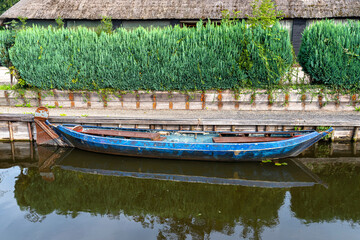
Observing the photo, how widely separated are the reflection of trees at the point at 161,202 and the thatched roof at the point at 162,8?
542 inches

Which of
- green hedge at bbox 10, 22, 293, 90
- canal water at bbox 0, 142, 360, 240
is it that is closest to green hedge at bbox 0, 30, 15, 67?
green hedge at bbox 10, 22, 293, 90

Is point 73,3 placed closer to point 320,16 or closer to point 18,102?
point 18,102

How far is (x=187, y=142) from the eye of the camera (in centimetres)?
1181

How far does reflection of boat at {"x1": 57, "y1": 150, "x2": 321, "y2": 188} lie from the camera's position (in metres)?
10.5

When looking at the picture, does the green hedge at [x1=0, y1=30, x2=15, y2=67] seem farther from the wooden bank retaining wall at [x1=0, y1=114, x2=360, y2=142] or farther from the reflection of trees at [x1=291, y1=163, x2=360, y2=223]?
the reflection of trees at [x1=291, y1=163, x2=360, y2=223]

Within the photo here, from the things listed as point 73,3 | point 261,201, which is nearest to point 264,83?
point 261,201

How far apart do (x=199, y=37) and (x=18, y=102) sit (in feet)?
30.2

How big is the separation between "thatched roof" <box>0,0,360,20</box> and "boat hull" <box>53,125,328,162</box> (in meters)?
11.8

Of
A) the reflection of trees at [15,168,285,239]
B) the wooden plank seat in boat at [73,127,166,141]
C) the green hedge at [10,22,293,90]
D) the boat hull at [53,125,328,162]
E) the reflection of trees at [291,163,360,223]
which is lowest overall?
the reflection of trees at [291,163,360,223]

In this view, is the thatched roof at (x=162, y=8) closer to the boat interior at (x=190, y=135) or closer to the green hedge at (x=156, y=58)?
the green hedge at (x=156, y=58)

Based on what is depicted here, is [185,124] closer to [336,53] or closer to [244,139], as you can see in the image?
[244,139]

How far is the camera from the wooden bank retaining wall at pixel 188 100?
47.1 feet

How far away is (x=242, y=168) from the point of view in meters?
11.3

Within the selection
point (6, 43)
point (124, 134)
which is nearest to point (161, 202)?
point (124, 134)
